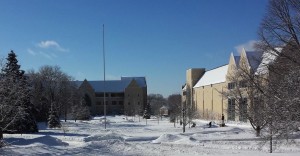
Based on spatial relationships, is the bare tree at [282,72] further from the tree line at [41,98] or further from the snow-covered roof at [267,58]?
the tree line at [41,98]

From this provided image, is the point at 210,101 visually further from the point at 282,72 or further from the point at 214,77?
the point at 282,72

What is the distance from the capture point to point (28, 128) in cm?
4012

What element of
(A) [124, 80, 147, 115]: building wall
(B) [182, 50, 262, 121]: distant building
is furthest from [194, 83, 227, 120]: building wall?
(A) [124, 80, 147, 115]: building wall

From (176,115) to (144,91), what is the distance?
54.3m

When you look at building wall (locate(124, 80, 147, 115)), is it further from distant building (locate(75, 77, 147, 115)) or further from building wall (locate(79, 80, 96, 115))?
building wall (locate(79, 80, 96, 115))

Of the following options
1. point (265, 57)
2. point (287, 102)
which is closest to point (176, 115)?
point (265, 57)

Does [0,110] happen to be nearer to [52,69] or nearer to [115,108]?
[52,69]

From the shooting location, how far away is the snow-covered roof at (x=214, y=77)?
80.6 metres

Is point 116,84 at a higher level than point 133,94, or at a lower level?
higher

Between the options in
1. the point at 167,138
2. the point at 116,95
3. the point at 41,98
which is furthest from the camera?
the point at 116,95

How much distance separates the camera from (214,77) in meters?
85.4

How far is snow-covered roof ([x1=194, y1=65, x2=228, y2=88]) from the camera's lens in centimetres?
8062

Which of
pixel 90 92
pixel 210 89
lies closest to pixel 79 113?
pixel 210 89

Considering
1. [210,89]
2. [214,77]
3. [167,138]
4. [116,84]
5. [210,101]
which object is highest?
[116,84]
